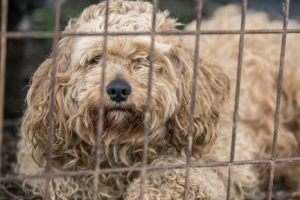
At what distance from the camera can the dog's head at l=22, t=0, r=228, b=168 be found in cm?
409

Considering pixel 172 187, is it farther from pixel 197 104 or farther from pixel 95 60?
pixel 95 60

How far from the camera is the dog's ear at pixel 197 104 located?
443 cm

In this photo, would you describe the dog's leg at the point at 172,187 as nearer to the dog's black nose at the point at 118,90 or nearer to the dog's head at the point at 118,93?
the dog's head at the point at 118,93

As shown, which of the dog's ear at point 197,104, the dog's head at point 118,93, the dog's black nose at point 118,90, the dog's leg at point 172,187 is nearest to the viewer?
the dog's black nose at point 118,90

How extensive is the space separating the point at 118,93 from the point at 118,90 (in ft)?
0.05

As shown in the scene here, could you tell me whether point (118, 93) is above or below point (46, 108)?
above

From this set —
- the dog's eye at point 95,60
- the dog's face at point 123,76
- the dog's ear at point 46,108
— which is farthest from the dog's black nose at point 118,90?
the dog's ear at point 46,108

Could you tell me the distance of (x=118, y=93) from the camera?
398cm

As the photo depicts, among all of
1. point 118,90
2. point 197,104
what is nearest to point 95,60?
point 118,90

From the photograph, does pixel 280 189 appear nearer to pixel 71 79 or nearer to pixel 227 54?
pixel 227 54

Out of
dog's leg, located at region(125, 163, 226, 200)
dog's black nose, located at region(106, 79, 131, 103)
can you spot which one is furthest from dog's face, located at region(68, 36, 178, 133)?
dog's leg, located at region(125, 163, 226, 200)

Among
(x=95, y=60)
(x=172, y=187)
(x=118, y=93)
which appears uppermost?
(x=95, y=60)

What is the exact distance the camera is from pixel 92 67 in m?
4.25

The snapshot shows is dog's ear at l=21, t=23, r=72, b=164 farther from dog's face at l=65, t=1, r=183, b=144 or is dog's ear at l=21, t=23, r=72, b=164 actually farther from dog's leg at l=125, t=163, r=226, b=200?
dog's leg at l=125, t=163, r=226, b=200
